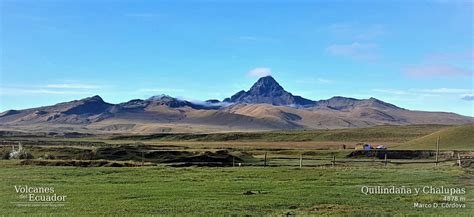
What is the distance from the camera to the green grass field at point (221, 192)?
71.1 ft

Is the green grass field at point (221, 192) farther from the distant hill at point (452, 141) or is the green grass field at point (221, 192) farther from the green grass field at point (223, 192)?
the distant hill at point (452, 141)

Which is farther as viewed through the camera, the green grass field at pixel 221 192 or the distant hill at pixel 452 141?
the distant hill at pixel 452 141

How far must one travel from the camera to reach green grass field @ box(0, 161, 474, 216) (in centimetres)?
2167

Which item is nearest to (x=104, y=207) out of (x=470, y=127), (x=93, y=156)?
(x=93, y=156)

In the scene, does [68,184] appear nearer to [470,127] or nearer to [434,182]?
[434,182]

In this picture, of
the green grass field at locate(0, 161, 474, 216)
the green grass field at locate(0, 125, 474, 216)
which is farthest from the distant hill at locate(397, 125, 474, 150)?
the green grass field at locate(0, 161, 474, 216)

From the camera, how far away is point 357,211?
838 inches

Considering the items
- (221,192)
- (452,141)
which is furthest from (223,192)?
(452,141)

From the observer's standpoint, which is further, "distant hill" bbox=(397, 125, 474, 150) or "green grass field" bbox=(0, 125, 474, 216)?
"distant hill" bbox=(397, 125, 474, 150)

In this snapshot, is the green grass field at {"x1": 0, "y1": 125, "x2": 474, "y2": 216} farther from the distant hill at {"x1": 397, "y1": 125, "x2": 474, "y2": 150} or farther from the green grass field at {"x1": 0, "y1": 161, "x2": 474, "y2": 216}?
the distant hill at {"x1": 397, "y1": 125, "x2": 474, "y2": 150}

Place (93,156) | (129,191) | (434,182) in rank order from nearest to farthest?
(129,191) → (434,182) → (93,156)

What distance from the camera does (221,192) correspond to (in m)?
27.5

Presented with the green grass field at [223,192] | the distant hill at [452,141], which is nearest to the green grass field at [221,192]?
the green grass field at [223,192]

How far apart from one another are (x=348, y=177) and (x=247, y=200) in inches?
571
